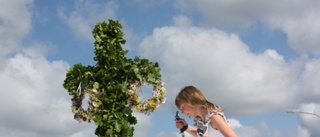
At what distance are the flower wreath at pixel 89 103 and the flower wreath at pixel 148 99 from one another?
93 cm

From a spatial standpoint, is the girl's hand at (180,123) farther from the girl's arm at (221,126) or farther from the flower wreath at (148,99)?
the flower wreath at (148,99)

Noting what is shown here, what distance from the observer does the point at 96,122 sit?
14.5 meters

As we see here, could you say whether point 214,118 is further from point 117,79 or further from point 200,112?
point 117,79

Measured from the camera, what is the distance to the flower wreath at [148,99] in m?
14.5

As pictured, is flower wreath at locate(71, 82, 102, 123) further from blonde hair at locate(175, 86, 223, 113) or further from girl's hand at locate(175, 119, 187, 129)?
blonde hair at locate(175, 86, 223, 113)

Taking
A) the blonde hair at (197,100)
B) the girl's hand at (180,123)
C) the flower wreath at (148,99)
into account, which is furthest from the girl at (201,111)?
the flower wreath at (148,99)

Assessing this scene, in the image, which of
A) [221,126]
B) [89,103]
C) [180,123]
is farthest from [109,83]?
[221,126]

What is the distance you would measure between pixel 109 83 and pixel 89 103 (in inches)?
32.1

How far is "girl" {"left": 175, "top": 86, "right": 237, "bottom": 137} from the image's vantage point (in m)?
4.68

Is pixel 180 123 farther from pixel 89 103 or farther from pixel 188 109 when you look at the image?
pixel 89 103

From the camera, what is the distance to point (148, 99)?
1456 cm

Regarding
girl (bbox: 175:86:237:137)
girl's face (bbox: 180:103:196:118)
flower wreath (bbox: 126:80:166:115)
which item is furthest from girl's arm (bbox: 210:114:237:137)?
flower wreath (bbox: 126:80:166:115)

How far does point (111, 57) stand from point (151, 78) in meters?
1.42

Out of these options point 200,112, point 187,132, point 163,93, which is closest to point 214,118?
point 200,112
